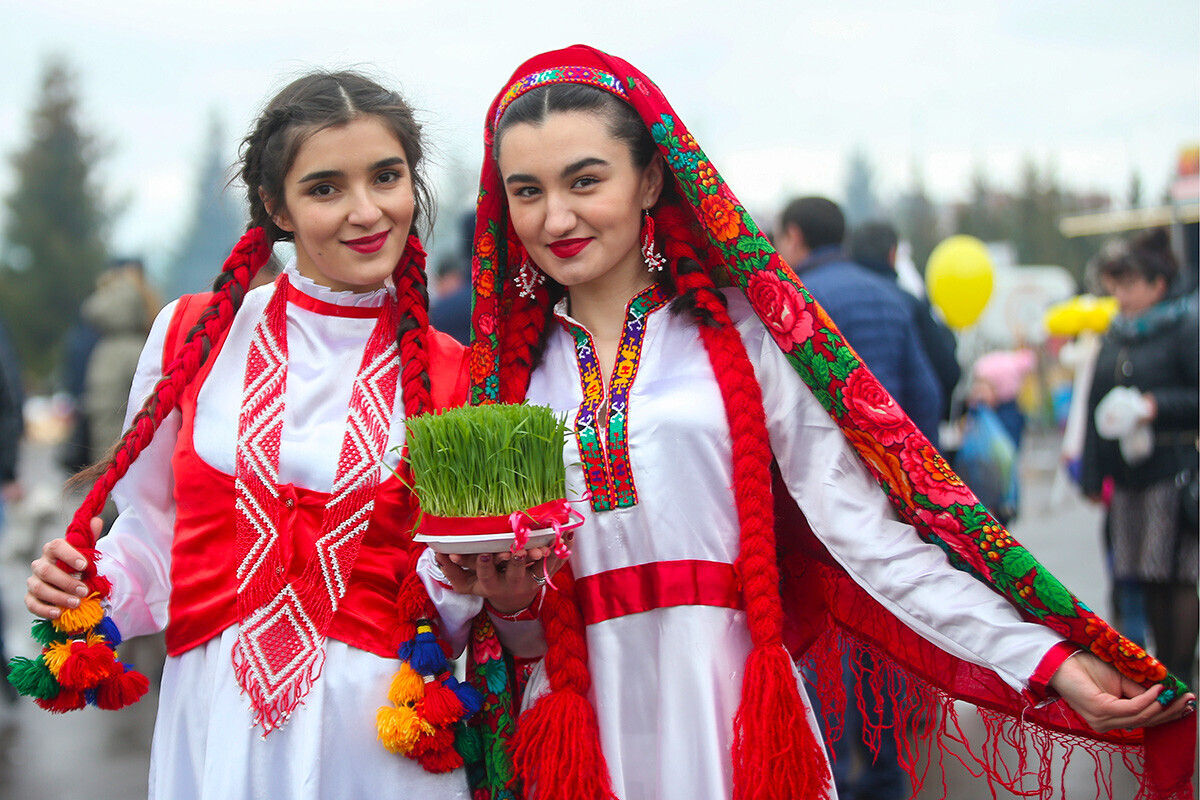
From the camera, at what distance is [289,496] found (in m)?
2.14

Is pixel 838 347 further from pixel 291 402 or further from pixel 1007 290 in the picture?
pixel 1007 290

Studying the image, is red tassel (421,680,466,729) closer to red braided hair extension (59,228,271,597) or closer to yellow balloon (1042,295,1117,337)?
red braided hair extension (59,228,271,597)

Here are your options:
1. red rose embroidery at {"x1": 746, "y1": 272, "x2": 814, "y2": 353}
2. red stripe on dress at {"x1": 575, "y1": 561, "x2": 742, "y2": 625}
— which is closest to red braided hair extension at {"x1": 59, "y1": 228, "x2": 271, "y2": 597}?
red stripe on dress at {"x1": 575, "y1": 561, "x2": 742, "y2": 625}

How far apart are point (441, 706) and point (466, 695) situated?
80mm

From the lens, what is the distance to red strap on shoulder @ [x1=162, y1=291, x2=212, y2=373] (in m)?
2.31

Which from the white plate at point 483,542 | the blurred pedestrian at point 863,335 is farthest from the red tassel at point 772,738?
the blurred pedestrian at point 863,335

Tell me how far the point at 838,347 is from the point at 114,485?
1.47 metres

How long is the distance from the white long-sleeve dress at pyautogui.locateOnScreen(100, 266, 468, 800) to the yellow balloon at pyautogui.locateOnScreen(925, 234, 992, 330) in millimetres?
7779

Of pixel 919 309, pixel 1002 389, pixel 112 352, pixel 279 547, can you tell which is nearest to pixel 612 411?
pixel 279 547

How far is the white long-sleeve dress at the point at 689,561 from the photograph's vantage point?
2062 millimetres

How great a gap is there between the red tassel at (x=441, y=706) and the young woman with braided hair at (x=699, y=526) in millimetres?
141

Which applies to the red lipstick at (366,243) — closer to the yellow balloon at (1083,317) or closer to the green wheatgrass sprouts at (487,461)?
the green wheatgrass sprouts at (487,461)

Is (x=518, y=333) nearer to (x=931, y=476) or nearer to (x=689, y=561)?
(x=689, y=561)

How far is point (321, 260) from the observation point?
227 cm
